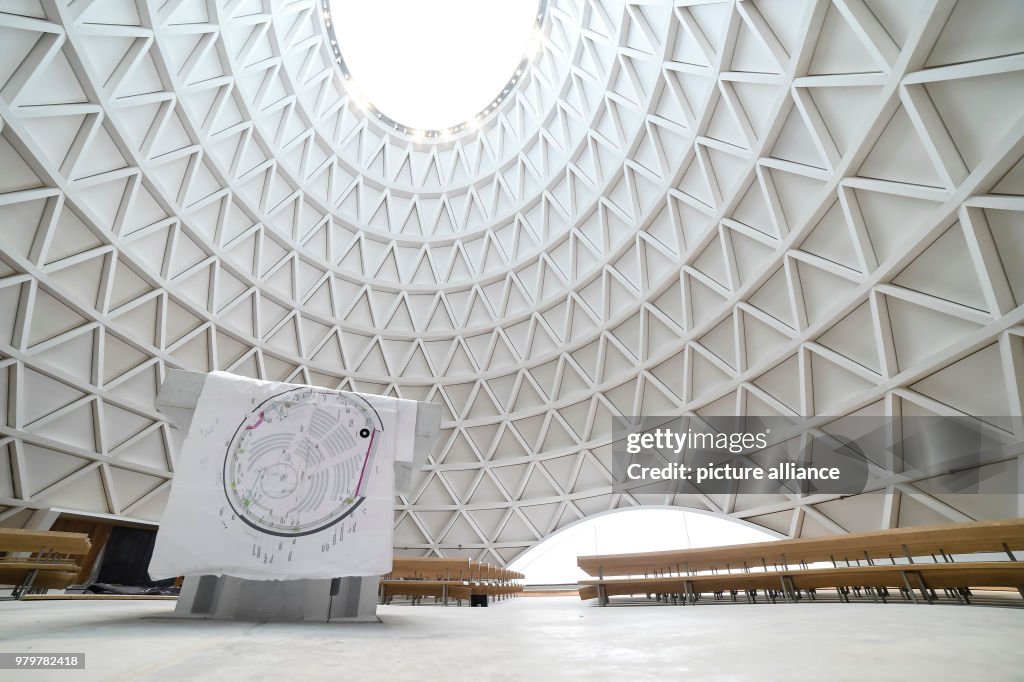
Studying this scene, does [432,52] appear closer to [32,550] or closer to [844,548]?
[32,550]

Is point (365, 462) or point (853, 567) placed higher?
point (365, 462)

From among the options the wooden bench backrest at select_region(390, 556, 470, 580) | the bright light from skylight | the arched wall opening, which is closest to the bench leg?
the wooden bench backrest at select_region(390, 556, 470, 580)

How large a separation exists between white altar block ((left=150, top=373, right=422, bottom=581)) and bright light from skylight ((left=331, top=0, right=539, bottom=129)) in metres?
22.9

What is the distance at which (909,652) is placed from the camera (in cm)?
263

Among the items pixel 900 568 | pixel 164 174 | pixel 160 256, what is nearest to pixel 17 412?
pixel 160 256

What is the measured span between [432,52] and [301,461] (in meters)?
26.6

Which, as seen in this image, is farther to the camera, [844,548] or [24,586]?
[844,548]

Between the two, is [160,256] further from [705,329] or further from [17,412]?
[705,329]

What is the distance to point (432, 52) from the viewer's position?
2477cm

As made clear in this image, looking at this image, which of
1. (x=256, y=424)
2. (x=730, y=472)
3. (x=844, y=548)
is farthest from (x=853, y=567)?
(x=256, y=424)

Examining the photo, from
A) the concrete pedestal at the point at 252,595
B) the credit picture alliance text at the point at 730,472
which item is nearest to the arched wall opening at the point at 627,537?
the credit picture alliance text at the point at 730,472

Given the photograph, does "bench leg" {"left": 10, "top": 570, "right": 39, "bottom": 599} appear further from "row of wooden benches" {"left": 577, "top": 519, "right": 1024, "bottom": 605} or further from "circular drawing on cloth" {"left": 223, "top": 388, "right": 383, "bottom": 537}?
"row of wooden benches" {"left": 577, "top": 519, "right": 1024, "bottom": 605}

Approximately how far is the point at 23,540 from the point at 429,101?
81.7ft

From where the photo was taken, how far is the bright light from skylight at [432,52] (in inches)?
891
